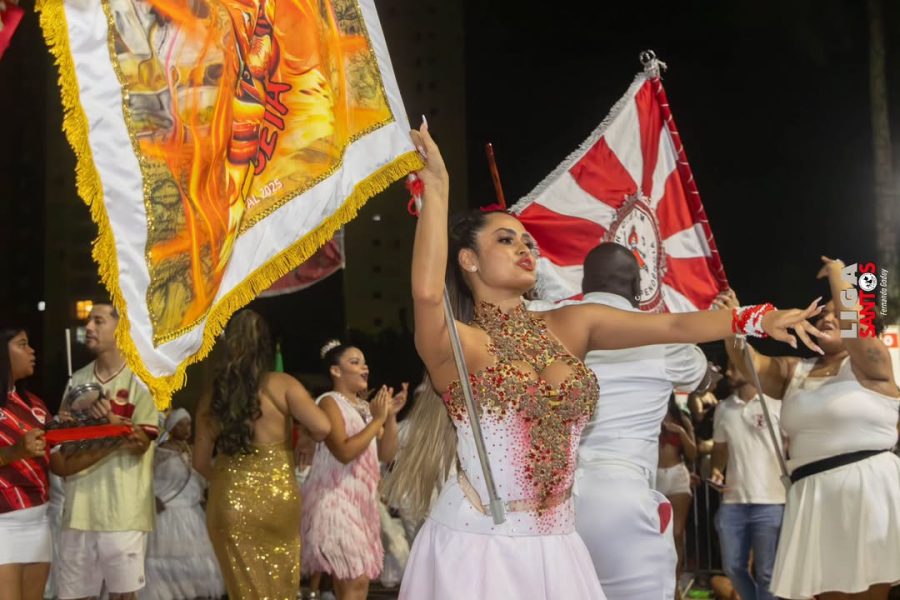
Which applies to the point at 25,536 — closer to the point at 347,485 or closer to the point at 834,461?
the point at 347,485

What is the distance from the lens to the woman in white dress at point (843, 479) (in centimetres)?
539

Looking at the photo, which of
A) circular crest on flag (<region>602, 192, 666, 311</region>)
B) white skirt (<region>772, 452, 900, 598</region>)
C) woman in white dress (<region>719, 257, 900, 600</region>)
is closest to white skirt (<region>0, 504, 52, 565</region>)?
circular crest on flag (<region>602, 192, 666, 311</region>)

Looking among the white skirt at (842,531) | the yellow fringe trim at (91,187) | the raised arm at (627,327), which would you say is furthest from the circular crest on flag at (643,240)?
the yellow fringe trim at (91,187)

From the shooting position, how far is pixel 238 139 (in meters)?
2.94

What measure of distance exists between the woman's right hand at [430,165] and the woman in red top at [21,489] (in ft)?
9.09

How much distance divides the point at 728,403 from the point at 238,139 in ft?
17.5

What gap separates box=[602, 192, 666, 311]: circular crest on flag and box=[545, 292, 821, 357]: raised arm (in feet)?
7.99

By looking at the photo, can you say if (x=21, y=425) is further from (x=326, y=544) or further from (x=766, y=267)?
(x=766, y=267)

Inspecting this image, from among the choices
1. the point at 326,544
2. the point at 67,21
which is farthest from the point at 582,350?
the point at 326,544

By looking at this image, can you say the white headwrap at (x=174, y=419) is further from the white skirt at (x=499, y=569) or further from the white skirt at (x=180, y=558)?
the white skirt at (x=499, y=569)

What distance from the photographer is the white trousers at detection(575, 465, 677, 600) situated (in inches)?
162

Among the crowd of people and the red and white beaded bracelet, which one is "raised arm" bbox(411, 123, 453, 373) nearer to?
the crowd of people

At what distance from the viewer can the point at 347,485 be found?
6.95 metres

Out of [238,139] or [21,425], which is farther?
[21,425]
